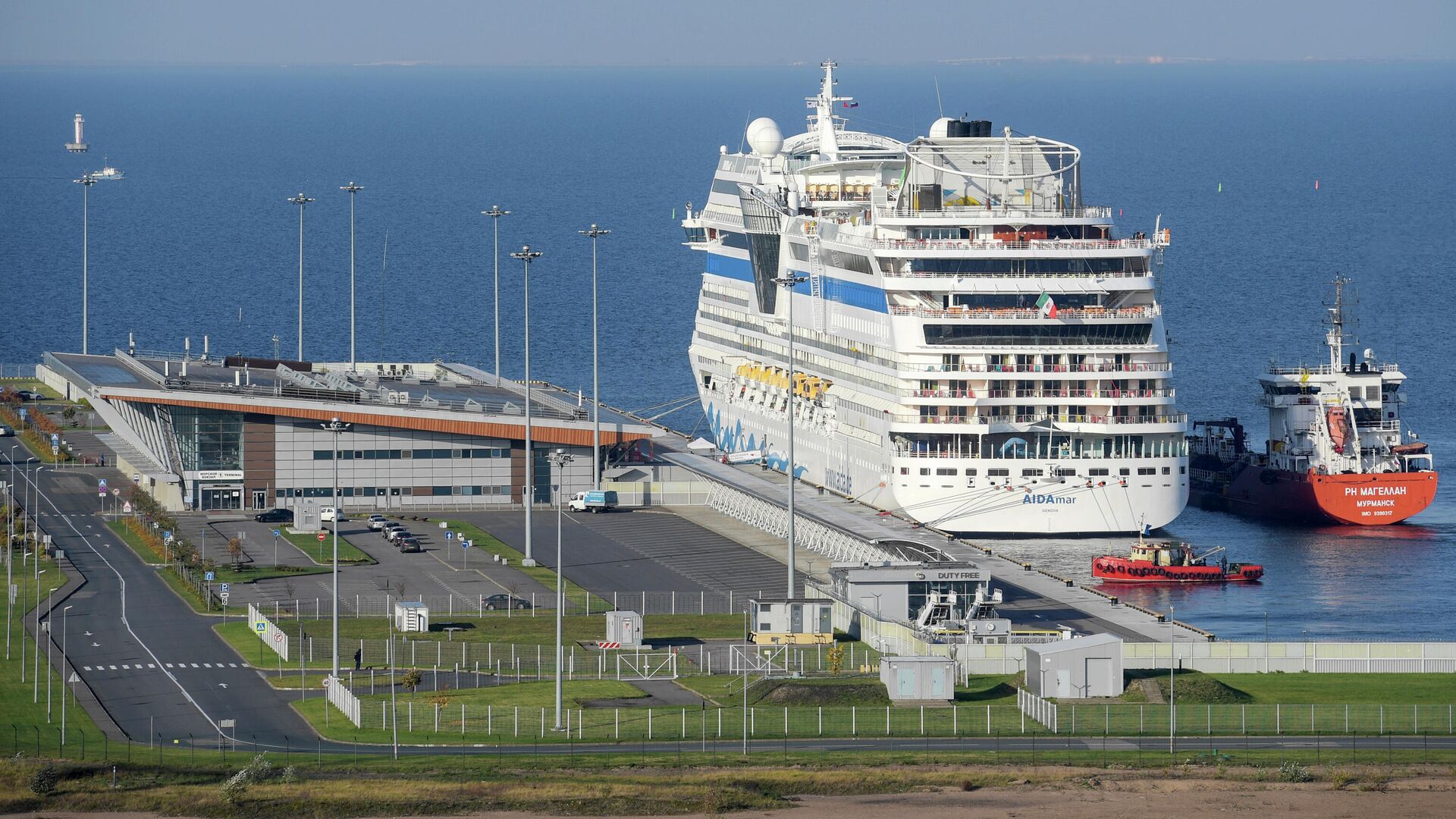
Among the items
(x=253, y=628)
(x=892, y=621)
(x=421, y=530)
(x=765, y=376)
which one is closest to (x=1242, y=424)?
(x=765, y=376)

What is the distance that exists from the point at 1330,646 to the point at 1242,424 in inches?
2679

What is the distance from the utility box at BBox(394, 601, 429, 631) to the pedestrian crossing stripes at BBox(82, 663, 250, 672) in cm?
801

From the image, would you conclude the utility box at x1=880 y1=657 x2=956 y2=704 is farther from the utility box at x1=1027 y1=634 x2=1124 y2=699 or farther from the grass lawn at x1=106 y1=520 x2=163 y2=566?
the grass lawn at x1=106 y1=520 x2=163 y2=566

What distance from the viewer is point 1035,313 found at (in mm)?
121250

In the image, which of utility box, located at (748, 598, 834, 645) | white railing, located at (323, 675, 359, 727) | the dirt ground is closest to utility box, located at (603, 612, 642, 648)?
utility box, located at (748, 598, 834, 645)

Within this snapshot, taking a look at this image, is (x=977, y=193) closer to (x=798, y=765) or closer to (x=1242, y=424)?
(x=1242, y=424)

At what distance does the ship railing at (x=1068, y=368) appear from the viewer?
12144cm

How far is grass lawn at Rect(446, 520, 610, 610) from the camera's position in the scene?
10721 centimetres

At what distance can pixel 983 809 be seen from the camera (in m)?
73.7

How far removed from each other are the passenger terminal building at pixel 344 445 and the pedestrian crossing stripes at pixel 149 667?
36.3 metres

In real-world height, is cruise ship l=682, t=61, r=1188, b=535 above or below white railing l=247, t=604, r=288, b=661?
above

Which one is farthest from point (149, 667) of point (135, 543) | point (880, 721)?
point (135, 543)

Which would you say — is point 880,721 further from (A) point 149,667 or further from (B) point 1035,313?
(B) point 1035,313

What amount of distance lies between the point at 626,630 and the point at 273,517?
3874 centimetres
